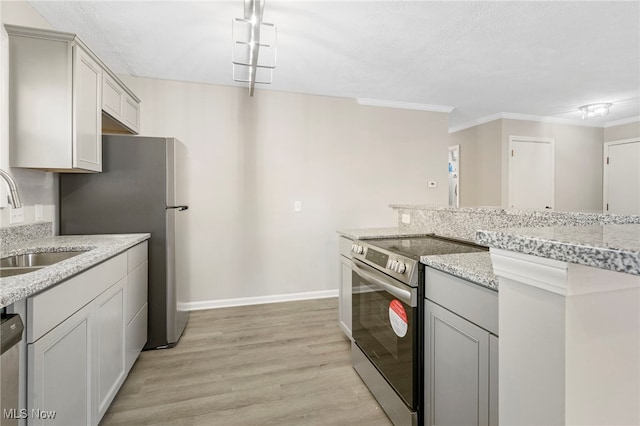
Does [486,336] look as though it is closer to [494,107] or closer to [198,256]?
[198,256]

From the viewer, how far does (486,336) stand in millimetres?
1047

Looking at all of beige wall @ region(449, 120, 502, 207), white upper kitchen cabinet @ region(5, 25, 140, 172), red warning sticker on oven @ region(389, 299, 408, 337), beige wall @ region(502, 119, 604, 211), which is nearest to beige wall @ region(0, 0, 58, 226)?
white upper kitchen cabinet @ region(5, 25, 140, 172)

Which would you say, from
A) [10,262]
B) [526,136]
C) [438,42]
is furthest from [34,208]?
[526,136]

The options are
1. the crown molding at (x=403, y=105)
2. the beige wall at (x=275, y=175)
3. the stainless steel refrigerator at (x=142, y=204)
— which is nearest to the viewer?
the stainless steel refrigerator at (x=142, y=204)

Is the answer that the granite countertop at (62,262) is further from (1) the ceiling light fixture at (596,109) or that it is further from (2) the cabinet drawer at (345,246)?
(1) the ceiling light fixture at (596,109)

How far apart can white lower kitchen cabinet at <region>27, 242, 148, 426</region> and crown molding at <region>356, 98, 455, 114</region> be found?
3.07m

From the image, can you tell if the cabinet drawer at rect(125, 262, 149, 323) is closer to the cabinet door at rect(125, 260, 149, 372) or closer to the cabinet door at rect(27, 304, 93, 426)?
the cabinet door at rect(125, 260, 149, 372)

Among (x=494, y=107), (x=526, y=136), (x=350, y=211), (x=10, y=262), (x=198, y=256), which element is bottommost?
(x=198, y=256)

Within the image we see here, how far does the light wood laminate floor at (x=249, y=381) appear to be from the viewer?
1655 mm

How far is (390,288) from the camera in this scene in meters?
1.55

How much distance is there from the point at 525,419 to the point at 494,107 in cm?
453

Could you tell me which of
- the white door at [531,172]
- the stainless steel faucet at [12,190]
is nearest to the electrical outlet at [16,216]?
the stainless steel faucet at [12,190]

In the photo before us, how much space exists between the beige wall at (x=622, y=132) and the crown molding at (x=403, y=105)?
3.14 m

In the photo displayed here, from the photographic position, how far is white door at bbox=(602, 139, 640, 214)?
463cm
